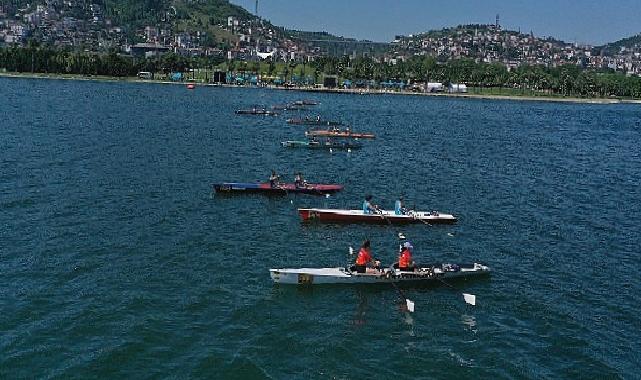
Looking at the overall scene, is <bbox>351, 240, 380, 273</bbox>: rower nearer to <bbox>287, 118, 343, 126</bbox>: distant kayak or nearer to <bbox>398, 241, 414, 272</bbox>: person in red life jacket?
<bbox>398, 241, 414, 272</bbox>: person in red life jacket

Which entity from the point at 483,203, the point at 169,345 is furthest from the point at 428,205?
the point at 169,345

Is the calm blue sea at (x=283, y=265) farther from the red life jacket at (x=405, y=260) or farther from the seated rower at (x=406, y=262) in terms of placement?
the red life jacket at (x=405, y=260)

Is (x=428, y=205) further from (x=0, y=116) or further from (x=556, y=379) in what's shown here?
(x=0, y=116)

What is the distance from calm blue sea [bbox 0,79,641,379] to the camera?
30.6 m

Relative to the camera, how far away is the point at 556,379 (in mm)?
29922

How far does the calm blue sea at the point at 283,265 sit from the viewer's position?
100 ft

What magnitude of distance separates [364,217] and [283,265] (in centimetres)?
1403

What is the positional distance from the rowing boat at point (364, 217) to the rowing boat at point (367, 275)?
1407 cm

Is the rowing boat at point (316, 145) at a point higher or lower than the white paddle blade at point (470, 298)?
higher

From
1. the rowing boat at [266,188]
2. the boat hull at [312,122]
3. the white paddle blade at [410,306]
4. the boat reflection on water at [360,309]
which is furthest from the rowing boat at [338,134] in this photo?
the white paddle blade at [410,306]

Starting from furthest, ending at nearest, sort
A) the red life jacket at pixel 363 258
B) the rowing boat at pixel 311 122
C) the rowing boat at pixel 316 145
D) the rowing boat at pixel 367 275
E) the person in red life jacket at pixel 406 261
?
the rowing boat at pixel 311 122, the rowing boat at pixel 316 145, the person in red life jacket at pixel 406 261, the red life jacket at pixel 363 258, the rowing boat at pixel 367 275

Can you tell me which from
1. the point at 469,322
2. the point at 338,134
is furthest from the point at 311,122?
the point at 469,322

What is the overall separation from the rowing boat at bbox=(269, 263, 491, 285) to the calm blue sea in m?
0.71

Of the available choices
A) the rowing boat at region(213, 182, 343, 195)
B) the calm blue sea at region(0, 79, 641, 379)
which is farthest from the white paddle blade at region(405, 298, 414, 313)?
the rowing boat at region(213, 182, 343, 195)
